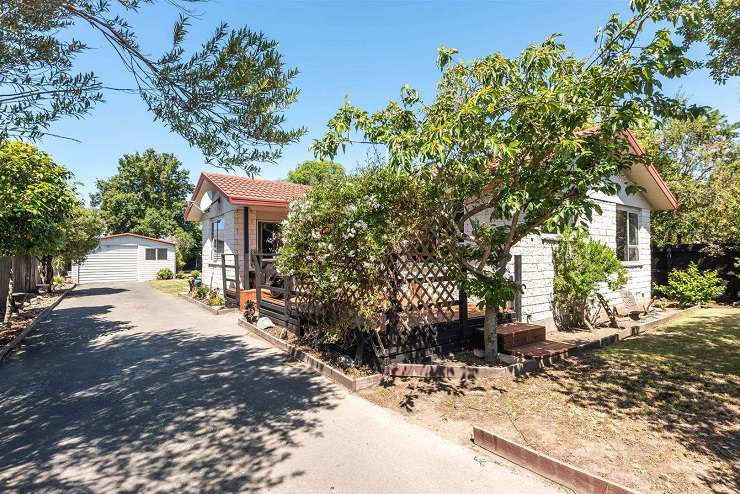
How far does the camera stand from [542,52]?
14.4 feet

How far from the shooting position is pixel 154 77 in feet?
12.0

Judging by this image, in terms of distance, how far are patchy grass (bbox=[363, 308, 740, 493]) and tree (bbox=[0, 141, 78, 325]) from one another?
7364mm

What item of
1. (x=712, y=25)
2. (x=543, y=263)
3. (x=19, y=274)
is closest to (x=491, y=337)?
(x=543, y=263)

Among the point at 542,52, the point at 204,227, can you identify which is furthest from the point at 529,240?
the point at 204,227

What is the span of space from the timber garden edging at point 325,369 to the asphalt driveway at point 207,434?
162 mm

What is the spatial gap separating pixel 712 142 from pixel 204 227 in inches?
873

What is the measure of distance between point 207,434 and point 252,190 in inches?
409

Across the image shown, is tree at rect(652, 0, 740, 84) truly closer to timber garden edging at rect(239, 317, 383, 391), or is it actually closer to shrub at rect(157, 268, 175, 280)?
timber garden edging at rect(239, 317, 383, 391)

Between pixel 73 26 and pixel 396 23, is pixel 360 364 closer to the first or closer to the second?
pixel 73 26

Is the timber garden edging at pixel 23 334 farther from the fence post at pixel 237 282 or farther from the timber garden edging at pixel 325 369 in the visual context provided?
the fence post at pixel 237 282

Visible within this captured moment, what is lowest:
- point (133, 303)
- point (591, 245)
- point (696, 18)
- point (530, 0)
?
point (133, 303)

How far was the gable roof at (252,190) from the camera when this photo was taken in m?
Result: 11.8

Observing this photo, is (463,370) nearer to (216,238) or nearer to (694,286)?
(694,286)

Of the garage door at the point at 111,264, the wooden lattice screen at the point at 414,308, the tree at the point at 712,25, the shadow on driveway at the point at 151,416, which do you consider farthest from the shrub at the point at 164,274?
the tree at the point at 712,25
